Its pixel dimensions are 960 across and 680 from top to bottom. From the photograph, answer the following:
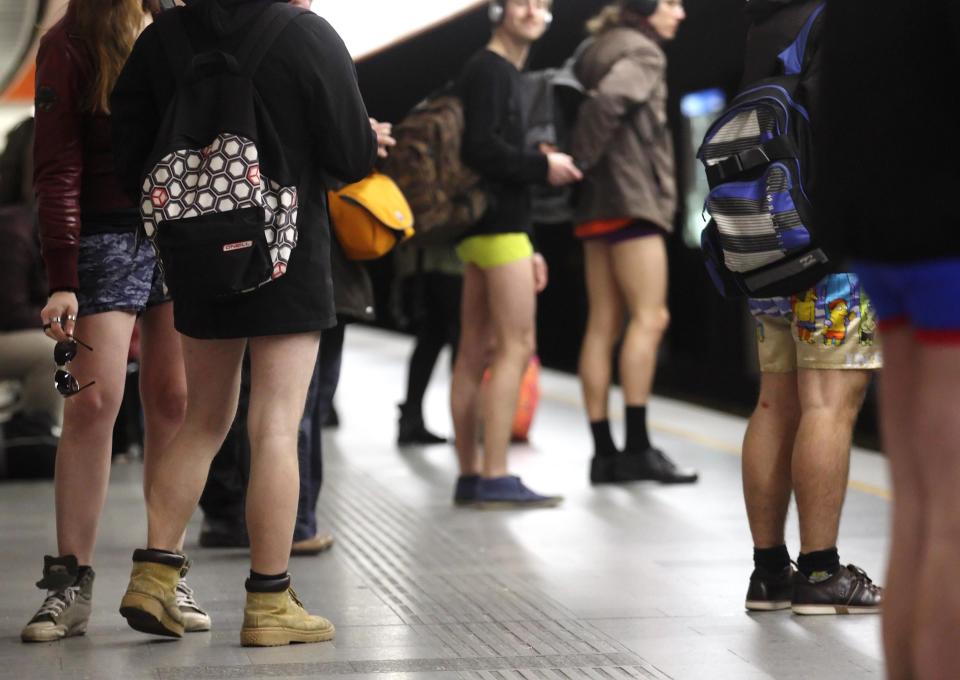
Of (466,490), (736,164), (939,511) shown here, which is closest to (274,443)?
(736,164)

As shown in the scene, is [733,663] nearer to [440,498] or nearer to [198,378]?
[198,378]

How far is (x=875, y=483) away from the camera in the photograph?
6.79m

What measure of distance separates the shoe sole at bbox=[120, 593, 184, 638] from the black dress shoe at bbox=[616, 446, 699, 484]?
3.35 metres

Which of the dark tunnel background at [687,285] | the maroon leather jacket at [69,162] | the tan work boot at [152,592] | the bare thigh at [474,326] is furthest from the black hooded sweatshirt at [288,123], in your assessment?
the dark tunnel background at [687,285]

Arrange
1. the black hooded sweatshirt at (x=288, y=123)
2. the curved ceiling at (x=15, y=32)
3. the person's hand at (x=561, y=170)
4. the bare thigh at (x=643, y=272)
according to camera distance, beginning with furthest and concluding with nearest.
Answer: the curved ceiling at (x=15, y=32) → the bare thigh at (x=643, y=272) → the person's hand at (x=561, y=170) → the black hooded sweatshirt at (x=288, y=123)

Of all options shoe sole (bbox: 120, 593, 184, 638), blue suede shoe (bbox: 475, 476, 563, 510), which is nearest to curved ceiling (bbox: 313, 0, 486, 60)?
blue suede shoe (bbox: 475, 476, 563, 510)

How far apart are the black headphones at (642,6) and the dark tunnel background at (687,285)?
1.88m

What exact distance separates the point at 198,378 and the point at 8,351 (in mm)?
3797

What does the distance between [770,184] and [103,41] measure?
5.62 ft

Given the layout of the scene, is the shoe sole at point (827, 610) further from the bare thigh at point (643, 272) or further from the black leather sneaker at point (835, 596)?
the bare thigh at point (643, 272)

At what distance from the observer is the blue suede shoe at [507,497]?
626cm

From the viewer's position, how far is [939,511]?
88.3 inches

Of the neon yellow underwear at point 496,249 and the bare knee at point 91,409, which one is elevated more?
the neon yellow underwear at point 496,249

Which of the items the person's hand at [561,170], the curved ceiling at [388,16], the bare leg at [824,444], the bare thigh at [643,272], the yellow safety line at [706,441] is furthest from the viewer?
the curved ceiling at [388,16]
